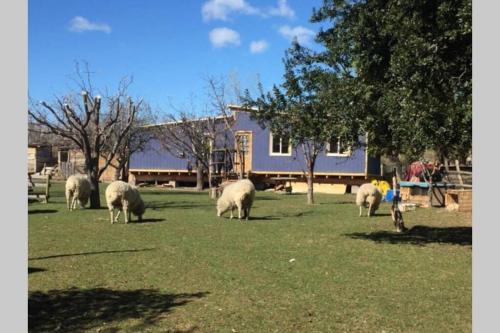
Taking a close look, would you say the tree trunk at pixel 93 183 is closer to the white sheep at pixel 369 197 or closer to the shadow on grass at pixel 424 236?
the white sheep at pixel 369 197

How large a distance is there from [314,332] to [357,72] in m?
7.04

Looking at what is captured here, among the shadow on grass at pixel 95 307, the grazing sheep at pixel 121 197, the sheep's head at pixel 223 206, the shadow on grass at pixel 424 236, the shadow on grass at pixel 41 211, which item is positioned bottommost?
the shadow on grass at pixel 95 307

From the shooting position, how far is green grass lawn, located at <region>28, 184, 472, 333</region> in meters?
6.53

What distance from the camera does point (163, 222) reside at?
17.1m

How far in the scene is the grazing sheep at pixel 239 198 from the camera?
18.1 meters

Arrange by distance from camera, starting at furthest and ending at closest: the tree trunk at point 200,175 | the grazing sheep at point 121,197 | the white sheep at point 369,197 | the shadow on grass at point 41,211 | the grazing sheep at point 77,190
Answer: the tree trunk at point 200,175 < the grazing sheep at point 77,190 < the shadow on grass at point 41,211 < the white sheep at point 369,197 < the grazing sheep at point 121,197

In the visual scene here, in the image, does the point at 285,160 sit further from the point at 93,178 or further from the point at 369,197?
the point at 369,197

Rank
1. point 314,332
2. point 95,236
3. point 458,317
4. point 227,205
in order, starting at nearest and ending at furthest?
point 314,332, point 458,317, point 95,236, point 227,205

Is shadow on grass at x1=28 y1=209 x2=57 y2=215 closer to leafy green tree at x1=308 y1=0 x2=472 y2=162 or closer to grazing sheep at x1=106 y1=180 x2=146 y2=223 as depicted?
grazing sheep at x1=106 y1=180 x2=146 y2=223

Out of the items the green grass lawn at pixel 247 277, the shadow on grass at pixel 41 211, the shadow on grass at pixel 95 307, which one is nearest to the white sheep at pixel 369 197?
the green grass lawn at pixel 247 277

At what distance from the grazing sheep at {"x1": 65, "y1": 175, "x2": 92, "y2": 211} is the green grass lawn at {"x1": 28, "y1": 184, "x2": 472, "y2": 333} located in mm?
5106

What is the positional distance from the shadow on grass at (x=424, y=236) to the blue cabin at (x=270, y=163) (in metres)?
16.5

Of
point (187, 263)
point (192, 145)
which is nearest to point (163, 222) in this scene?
point (187, 263)

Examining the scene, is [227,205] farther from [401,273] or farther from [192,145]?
[192,145]
